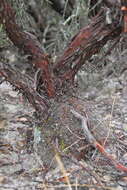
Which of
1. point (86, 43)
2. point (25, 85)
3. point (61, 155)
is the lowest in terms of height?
point (61, 155)

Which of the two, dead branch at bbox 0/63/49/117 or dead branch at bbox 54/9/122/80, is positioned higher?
dead branch at bbox 54/9/122/80

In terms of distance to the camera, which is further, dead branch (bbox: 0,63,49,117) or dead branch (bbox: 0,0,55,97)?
dead branch (bbox: 0,63,49,117)

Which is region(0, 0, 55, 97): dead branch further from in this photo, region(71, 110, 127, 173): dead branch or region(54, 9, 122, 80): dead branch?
region(71, 110, 127, 173): dead branch

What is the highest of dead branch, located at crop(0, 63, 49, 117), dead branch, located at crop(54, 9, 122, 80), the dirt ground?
dead branch, located at crop(54, 9, 122, 80)

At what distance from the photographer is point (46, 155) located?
68.2 inches

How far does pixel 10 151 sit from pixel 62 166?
0.32m

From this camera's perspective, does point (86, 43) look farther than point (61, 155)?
No

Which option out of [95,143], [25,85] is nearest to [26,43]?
[25,85]

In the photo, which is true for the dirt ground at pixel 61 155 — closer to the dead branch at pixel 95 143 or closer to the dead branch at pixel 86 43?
the dead branch at pixel 95 143

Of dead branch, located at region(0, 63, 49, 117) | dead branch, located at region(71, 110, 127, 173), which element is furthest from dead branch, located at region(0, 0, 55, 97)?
dead branch, located at region(71, 110, 127, 173)

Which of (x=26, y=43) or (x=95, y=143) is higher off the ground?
(x=26, y=43)

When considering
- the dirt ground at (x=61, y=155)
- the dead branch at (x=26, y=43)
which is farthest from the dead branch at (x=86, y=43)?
the dirt ground at (x=61, y=155)

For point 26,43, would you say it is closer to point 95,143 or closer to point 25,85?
point 25,85

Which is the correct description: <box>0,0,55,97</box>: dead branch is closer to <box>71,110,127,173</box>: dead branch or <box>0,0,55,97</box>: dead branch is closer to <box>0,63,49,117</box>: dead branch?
<box>0,63,49,117</box>: dead branch
